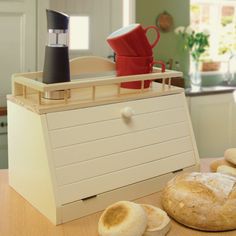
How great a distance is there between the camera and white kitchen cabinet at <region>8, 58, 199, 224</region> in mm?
1180

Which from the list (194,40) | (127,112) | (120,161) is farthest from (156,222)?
(194,40)

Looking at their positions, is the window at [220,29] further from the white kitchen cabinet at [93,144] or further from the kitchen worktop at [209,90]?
the white kitchen cabinet at [93,144]

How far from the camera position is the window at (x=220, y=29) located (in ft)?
13.5

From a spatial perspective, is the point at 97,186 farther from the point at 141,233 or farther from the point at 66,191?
the point at 141,233

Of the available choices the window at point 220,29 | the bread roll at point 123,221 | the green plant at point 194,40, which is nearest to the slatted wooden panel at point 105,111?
the bread roll at point 123,221

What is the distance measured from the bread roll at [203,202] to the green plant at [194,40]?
2724 mm

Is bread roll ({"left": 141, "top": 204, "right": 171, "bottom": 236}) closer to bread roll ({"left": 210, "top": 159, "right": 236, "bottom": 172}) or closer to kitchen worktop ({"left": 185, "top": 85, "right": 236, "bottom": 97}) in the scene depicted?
bread roll ({"left": 210, "top": 159, "right": 236, "bottom": 172})

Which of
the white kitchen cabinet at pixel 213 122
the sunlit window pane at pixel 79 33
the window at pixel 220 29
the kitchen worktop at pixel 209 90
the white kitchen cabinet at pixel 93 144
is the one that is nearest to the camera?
the white kitchen cabinet at pixel 93 144

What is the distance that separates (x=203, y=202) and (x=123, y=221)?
0.67 feet

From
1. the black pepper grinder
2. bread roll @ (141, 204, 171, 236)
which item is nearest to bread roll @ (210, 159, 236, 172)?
bread roll @ (141, 204, 171, 236)

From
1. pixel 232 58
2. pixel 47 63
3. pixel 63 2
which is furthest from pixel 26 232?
pixel 232 58

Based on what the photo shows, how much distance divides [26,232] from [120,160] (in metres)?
0.32

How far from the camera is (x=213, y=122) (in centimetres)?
382

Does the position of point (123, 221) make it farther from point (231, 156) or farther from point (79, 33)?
point (79, 33)
